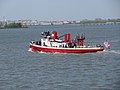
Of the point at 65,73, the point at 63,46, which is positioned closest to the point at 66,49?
the point at 63,46

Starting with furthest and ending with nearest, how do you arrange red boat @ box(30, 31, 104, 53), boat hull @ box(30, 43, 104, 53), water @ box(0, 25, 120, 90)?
1. red boat @ box(30, 31, 104, 53)
2. boat hull @ box(30, 43, 104, 53)
3. water @ box(0, 25, 120, 90)

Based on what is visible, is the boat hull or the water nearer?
the water

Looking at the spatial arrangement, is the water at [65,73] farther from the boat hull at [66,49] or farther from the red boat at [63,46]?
the red boat at [63,46]

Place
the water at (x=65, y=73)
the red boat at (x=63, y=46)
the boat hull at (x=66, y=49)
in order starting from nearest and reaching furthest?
the water at (x=65, y=73) → the boat hull at (x=66, y=49) → the red boat at (x=63, y=46)

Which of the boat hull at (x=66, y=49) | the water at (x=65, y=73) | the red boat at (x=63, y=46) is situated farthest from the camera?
the red boat at (x=63, y=46)

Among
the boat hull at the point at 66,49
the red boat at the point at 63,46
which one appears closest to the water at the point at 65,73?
the boat hull at the point at 66,49

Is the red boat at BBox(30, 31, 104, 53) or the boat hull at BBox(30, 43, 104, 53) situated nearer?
the boat hull at BBox(30, 43, 104, 53)

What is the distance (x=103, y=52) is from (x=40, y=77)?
24.8 metres

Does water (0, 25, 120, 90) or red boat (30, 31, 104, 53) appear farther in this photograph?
red boat (30, 31, 104, 53)

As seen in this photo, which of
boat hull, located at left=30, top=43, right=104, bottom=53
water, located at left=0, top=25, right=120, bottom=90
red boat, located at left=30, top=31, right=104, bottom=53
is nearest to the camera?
water, located at left=0, top=25, right=120, bottom=90

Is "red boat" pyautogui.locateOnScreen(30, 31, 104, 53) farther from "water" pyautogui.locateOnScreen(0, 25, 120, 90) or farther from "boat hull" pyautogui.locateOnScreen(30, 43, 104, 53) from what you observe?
"water" pyautogui.locateOnScreen(0, 25, 120, 90)

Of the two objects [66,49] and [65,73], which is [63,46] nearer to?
[66,49]

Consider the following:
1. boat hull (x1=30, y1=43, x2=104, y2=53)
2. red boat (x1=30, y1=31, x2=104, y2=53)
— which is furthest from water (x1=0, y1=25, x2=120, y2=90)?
red boat (x1=30, y1=31, x2=104, y2=53)

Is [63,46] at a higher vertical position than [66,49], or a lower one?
higher
